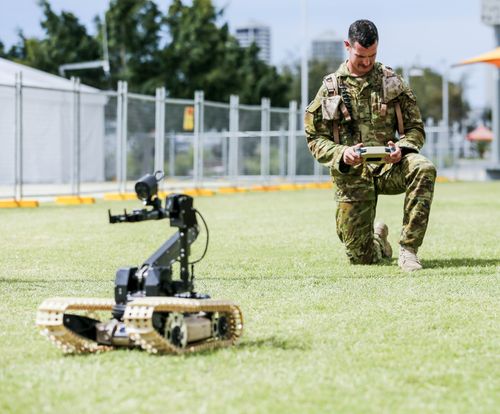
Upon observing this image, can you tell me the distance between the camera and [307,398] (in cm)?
416

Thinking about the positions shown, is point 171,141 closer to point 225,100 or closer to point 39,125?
point 39,125

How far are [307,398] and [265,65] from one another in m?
57.5

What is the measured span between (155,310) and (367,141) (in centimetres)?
444

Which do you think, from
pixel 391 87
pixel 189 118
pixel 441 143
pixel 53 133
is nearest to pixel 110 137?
pixel 53 133

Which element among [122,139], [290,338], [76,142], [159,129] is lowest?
[290,338]

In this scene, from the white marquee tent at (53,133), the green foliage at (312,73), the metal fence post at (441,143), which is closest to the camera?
the white marquee tent at (53,133)

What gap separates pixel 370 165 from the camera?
9109mm

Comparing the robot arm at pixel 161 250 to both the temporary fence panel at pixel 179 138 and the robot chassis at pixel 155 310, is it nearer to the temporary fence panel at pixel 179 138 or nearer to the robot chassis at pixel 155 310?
the robot chassis at pixel 155 310

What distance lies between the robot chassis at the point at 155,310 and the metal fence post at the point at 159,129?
63.0ft

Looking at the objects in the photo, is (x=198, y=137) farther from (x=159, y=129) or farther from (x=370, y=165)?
(x=370, y=165)

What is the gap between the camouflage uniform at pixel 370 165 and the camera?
8.68 metres

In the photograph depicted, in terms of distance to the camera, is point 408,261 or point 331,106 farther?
point 331,106

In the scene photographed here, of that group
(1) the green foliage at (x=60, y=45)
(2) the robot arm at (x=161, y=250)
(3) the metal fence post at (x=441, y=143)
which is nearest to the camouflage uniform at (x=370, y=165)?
(2) the robot arm at (x=161, y=250)

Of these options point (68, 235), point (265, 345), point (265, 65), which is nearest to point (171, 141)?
point (68, 235)
